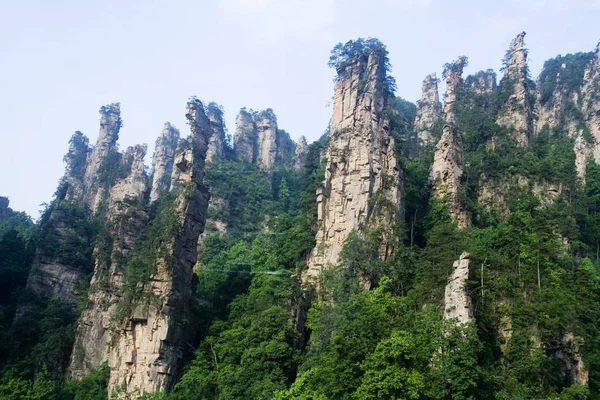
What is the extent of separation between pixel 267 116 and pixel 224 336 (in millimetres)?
42527

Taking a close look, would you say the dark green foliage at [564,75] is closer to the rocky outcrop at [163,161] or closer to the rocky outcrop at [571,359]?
the rocky outcrop at [163,161]

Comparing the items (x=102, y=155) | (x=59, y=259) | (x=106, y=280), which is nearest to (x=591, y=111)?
(x=106, y=280)

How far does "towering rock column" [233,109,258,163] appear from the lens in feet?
227

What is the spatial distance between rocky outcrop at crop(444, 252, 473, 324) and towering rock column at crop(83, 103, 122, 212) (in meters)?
42.5

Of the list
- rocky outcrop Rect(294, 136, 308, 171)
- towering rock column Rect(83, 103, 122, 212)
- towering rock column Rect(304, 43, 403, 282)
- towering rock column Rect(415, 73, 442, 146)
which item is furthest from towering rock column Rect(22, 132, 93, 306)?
towering rock column Rect(415, 73, 442, 146)

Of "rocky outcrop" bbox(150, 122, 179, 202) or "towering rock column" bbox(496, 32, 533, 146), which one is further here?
"rocky outcrop" bbox(150, 122, 179, 202)

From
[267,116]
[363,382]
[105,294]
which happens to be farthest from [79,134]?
[363,382]

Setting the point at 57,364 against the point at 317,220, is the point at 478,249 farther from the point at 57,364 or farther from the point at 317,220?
the point at 57,364

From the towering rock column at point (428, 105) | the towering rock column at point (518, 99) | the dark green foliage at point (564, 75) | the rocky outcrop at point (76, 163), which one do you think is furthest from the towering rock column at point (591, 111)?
the rocky outcrop at point (76, 163)

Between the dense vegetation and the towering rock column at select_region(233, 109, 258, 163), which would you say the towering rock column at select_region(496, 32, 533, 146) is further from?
the towering rock column at select_region(233, 109, 258, 163)

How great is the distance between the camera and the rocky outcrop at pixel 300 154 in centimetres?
7006

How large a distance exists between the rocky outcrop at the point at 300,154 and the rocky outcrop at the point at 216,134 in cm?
886

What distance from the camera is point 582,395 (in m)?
24.5

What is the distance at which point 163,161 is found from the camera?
238 feet
